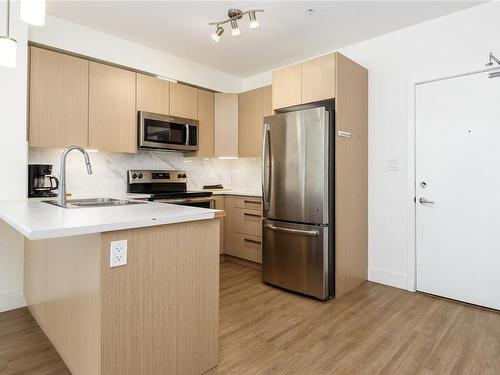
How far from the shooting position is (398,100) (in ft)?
10.0

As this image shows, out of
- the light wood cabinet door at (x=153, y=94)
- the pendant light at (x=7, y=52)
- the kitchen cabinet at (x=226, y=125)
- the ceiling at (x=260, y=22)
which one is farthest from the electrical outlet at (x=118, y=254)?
the kitchen cabinet at (x=226, y=125)

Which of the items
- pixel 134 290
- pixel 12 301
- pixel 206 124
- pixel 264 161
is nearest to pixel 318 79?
pixel 264 161

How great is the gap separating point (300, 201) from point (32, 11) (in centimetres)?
228

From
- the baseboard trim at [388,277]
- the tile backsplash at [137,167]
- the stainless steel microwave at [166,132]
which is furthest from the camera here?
the stainless steel microwave at [166,132]

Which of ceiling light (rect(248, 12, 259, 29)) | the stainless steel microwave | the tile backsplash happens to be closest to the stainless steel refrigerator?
ceiling light (rect(248, 12, 259, 29))

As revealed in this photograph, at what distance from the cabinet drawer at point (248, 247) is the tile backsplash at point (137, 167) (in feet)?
3.02

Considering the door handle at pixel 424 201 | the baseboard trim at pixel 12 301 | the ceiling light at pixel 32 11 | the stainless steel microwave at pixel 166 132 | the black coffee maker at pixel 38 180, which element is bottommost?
the baseboard trim at pixel 12 301

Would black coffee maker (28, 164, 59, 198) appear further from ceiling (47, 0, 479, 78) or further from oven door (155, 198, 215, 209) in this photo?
ceiling (47, 0, 479, 78)

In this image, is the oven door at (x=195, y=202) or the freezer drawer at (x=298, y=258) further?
the oven door at (x=195, y=202)

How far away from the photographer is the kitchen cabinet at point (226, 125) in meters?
4.25

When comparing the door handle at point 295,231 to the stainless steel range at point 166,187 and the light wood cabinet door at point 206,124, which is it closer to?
the stainless steel range at point 166,187

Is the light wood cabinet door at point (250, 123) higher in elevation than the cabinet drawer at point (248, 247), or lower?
higher

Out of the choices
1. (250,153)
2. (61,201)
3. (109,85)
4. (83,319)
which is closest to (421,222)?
(250,153)

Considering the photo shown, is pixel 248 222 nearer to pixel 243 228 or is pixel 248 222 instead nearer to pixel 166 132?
pixel 243 228
